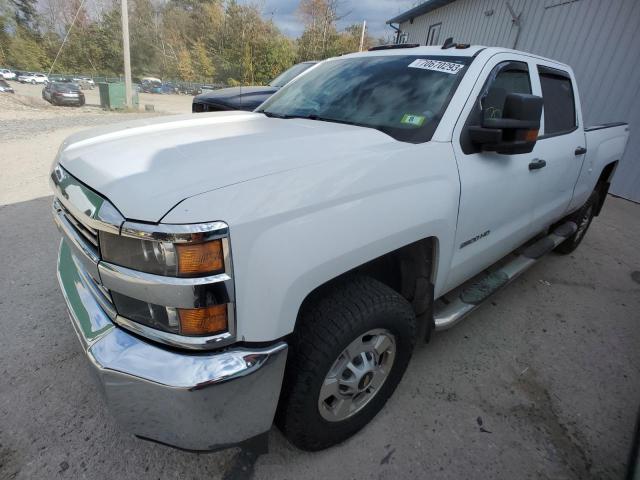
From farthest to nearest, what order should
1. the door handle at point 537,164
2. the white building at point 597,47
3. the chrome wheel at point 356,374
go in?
1. the white building at point 597,47
2. the door handle at point 537,164
3. the chrome wheel at point 356,374

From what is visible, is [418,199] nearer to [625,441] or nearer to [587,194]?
[625,441]

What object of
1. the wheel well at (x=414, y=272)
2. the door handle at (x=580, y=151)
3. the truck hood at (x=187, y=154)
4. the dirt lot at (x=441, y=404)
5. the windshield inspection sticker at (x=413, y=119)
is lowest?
the dirt lot at (x=441, y=404)

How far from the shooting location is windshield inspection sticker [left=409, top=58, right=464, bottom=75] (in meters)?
2.08

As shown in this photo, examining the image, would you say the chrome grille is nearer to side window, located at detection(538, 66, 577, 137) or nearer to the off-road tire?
side window, located at detection(538, 66, 577, 137)

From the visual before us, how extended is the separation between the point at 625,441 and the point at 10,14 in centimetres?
6021

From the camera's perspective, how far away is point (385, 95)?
216 cm

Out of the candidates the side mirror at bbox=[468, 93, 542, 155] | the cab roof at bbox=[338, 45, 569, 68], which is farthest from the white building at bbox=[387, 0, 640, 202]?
the side mirror at bbox=[468, 93, 542, 155]

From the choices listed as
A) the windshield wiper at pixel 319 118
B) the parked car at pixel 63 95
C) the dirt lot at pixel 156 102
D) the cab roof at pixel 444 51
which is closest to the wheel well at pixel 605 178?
the cab roof at pixel 444 51

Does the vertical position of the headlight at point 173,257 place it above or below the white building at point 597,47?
below

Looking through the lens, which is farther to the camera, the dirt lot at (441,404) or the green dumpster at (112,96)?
the green dumpster at (112,96)

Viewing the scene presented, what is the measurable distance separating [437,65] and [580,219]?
2.88 meters

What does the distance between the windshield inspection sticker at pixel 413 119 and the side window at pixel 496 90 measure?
8.8 inches

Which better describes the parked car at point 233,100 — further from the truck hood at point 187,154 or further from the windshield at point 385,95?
the truck hood at point 187,154

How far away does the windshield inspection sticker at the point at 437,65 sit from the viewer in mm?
2080
